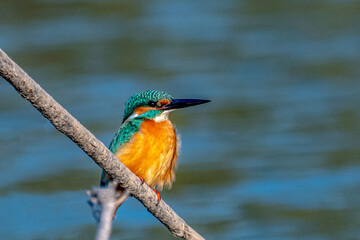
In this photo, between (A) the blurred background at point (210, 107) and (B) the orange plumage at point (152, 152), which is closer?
(B) the orange plumage at point (152, 152)

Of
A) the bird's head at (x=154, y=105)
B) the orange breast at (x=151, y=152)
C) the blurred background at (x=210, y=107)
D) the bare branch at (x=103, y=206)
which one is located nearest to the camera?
the bare branch at (x=103, y=206)

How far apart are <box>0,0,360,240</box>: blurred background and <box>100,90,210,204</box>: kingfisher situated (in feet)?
6.64

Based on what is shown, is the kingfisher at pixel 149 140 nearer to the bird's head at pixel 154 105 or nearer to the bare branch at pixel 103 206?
the bird's head at pixel 154 105

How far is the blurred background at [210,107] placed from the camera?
229 inches

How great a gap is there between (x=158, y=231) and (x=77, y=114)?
166 centimetres

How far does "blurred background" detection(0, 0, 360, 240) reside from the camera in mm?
5828

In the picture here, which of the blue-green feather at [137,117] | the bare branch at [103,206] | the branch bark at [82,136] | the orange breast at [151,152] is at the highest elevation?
the blue-green feather at [137,117]

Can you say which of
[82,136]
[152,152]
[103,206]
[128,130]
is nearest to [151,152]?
[152,152]

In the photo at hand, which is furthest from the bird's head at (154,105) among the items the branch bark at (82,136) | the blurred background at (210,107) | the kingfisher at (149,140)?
the blurred background at (210,107)

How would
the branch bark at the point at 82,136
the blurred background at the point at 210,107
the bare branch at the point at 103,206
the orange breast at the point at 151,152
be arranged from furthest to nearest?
the blurred background at the point at 210,107, the orange breast at the point at 151,152, the branch bark at the point at 82,136, the bare branch at the point at 103,206

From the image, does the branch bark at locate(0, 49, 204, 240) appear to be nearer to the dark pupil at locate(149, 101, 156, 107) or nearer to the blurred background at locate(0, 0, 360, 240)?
the dark pupil at locate(149, 101, 156, 107)

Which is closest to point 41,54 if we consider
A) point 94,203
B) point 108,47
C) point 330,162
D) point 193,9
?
point 108,47

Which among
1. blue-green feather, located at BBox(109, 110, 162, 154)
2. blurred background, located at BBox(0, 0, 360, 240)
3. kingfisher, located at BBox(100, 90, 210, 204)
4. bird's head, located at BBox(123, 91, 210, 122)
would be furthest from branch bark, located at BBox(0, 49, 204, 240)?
blurred background, located at BBox(0, 0, 360, 240)

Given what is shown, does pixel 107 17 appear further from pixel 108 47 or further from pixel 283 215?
pixel 283 215
